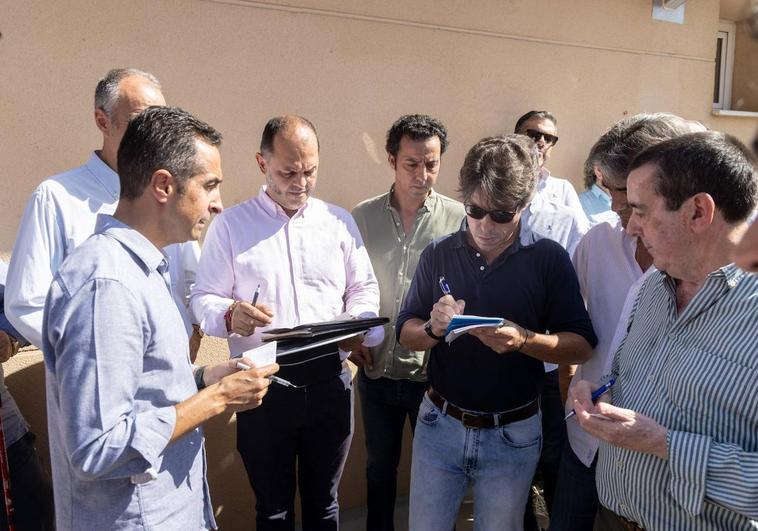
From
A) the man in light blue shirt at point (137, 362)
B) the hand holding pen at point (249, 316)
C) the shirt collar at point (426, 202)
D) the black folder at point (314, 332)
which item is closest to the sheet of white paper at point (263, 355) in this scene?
the man in light blue shirt at point (137, 362)

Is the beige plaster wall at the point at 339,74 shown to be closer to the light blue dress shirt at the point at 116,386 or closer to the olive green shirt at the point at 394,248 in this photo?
the olive green shirt at the point at 394,248

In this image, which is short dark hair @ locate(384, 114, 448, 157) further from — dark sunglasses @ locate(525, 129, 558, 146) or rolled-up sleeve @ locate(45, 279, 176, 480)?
rolled-up sleeve @ locate(45, 279, 176, 480)

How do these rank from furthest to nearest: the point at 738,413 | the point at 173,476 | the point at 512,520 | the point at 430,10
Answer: the point at 430,10 < the point at 512,520 < the point at 173,476 < the point at 738,413

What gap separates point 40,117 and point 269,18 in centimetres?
138

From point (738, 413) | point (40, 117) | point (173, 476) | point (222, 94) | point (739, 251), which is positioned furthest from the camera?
point (222, 94)

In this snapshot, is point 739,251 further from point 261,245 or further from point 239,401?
point 261,245

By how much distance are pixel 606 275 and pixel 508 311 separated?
1.61ft

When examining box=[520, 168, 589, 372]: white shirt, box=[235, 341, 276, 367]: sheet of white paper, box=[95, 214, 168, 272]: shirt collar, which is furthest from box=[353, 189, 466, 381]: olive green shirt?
box=[95, 214, 168, 272]: shirt collar

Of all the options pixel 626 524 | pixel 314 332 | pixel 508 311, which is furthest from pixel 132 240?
pixel 626 524

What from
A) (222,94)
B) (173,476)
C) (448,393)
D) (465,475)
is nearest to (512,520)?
(465,475)

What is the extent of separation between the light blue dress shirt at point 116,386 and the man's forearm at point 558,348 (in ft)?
4.01

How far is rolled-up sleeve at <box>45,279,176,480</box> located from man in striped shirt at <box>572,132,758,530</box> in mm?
1270

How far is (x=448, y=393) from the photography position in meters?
2.54

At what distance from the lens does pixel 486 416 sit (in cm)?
244
